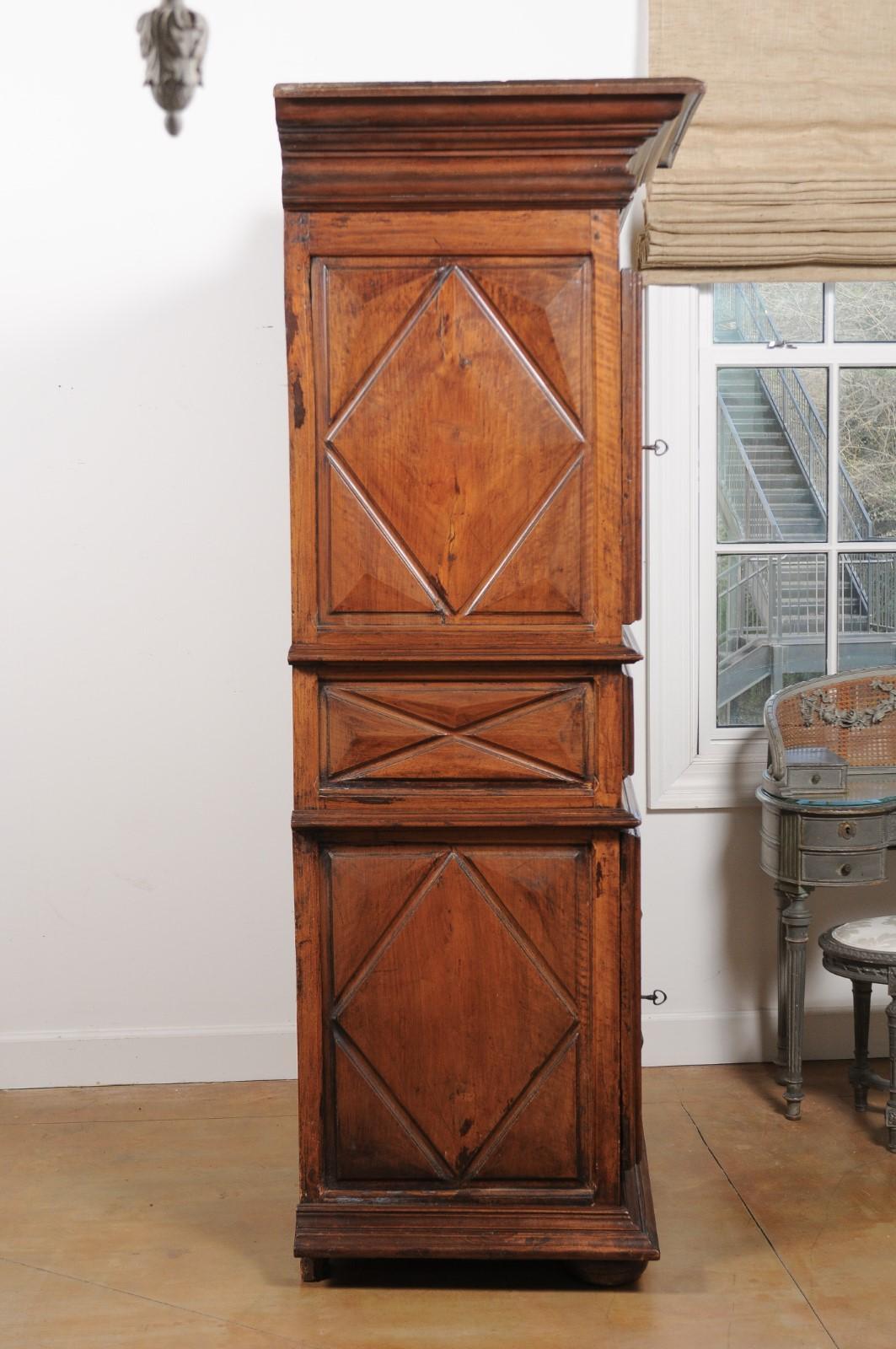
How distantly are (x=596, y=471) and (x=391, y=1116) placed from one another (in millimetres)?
1388

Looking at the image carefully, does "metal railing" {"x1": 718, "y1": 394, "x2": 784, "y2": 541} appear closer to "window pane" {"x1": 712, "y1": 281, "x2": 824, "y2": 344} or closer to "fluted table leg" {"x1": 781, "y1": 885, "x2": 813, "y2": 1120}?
"window pane" {"x1": 712, "y1": 281, "x2": 824, "y2": 344}

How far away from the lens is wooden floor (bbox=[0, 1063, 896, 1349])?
7.89 ft

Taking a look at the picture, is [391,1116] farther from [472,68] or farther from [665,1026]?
[472,68]

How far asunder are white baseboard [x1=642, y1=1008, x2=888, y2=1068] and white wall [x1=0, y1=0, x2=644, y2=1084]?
3.69 feet

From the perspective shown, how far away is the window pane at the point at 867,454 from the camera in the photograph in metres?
3.69

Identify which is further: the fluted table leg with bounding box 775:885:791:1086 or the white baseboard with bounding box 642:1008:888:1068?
the white baseboard with bounding box 642:1008:888:1068

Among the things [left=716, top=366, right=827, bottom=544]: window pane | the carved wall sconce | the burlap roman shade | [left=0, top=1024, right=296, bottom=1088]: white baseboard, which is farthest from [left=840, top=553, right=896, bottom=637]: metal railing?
the carved wall sconce

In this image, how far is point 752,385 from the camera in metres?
3.68

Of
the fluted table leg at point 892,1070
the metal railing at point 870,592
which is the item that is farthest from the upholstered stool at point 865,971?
the metal railing at point 870,592

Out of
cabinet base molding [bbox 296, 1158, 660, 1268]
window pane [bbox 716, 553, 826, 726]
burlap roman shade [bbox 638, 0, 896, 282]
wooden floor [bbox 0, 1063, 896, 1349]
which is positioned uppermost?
burlap roman shade [bbox 638, 0, 896, 282]

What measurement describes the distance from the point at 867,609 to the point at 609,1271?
2.10 metres

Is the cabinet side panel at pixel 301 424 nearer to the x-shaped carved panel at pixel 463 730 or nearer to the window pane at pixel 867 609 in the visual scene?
the x-shaped carved panel at pixel 463 730

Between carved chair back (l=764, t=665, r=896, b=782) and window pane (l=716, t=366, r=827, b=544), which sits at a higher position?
window pane (l=716, t=366, r=827, b=544)

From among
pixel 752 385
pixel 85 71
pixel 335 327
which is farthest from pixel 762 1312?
pixel 85 71
